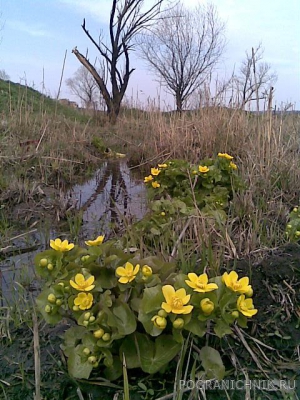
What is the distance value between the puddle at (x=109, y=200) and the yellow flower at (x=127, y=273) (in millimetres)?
693

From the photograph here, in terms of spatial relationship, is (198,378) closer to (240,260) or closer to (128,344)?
(128,344)

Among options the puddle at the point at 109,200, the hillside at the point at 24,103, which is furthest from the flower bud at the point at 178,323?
the hillside at the point at 24,103

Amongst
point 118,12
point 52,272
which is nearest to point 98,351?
point 52,272

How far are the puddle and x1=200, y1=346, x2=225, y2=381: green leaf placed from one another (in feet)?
2.63

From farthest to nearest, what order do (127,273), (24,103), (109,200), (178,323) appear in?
(24,103) → (109,200) → (127,273) → (178,323)

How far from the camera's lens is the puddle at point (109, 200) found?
1963 millimetres

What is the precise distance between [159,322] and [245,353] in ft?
1.26

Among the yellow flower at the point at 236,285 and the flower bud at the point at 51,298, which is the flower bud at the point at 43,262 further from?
the yellow flower at the point at 236,285

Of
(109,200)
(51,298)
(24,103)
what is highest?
(24,103)

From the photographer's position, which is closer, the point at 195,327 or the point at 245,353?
the point at 195,327

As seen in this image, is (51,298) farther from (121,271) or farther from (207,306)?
(207,306)

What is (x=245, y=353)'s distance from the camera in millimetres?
884

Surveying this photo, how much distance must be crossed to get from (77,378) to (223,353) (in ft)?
1.29

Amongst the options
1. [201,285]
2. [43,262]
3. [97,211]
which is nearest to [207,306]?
[201,285]
